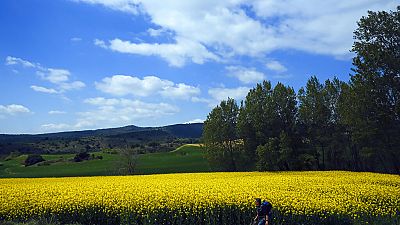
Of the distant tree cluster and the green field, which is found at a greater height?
the distant tree cluster

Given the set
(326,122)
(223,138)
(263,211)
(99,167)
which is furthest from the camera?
(99,167)

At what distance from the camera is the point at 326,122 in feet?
159

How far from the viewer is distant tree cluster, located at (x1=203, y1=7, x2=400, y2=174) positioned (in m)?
36.4

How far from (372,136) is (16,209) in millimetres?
32977

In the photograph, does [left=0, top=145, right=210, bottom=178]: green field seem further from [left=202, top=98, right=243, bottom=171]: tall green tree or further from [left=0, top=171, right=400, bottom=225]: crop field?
[left=0, top=171, right=400, bottom=225]: crop field

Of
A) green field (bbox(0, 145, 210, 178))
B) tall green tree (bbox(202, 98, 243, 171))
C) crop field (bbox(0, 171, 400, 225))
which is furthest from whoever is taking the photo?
green field (bbox(0, 145, 210, 178))

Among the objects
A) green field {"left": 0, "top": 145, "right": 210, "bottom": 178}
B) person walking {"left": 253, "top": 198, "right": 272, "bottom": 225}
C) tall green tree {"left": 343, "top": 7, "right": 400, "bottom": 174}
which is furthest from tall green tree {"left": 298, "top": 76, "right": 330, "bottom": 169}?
person walking {"left": 253, "top": 198, "right": 272, "bottom": 225}

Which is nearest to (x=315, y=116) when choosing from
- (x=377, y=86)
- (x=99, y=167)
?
(x=377, y=86)

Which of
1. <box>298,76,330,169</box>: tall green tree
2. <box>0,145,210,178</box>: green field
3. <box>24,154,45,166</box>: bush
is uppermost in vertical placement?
<box>298,76,330,169</box>: tall green tree

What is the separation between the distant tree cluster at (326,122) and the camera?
120 feet

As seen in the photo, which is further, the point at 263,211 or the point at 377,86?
the point at 377,86

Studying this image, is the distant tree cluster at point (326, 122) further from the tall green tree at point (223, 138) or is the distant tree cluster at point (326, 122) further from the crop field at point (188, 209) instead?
the crop field at point (188, 209)

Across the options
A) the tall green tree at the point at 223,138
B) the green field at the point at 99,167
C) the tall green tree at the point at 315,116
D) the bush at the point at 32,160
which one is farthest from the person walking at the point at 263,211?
the bush at the point at 32,160

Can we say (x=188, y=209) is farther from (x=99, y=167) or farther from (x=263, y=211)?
(x=99, y=167)
